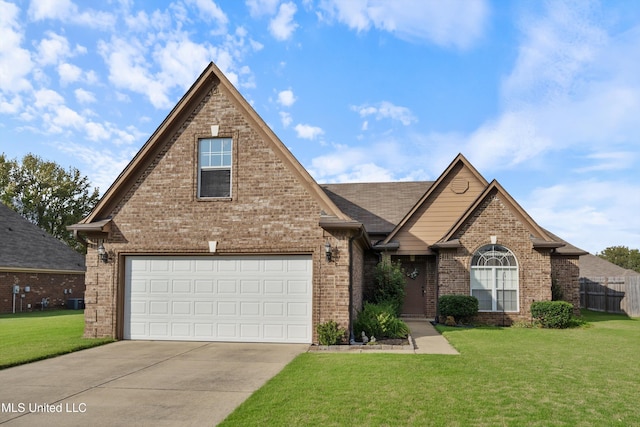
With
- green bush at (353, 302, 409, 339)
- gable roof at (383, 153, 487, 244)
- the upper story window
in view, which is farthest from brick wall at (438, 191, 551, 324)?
the upper story window

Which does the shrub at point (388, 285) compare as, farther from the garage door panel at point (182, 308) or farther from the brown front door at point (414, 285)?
Result: the garage door panel at point (182, 308)

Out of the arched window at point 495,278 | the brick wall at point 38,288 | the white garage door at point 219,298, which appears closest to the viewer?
the white garage door at point 219,298

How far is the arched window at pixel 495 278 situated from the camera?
59.5ft

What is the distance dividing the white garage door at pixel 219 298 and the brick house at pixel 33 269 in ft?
48.5

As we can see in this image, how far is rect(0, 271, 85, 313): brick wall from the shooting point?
2501 cm

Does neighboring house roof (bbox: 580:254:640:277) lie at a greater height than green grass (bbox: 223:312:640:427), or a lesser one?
greater

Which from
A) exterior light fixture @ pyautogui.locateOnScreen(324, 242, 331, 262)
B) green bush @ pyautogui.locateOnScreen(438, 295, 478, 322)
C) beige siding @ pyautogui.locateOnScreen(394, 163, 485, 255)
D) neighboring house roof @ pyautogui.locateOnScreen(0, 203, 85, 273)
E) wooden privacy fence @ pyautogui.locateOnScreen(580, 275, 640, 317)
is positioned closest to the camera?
exterior light fixture @ pyautogui.locateOnScreen(324, 242, 331, 262)

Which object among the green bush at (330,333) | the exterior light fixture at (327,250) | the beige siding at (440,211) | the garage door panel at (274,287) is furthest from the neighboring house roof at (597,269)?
the garage door panel at (274,287)

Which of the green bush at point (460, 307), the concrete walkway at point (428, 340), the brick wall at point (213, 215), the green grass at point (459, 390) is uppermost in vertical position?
the brick wall at point (213, 215)

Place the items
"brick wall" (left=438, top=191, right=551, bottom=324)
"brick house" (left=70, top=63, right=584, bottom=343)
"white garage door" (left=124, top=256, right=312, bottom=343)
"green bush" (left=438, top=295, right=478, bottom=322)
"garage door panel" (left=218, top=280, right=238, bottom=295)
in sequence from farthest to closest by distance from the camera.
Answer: "brick wall" (left=438, top=191, right=551, bottom=324) < "green bush" (left=438, top=295, right=478, bottom=322) < "garage door panel" (left=218, top=280, right=238, bottom=295) < "white garage door" (left=124, top=256, right=312, bottom=343) < "brick house" (left=70, top=63, right=584, bottom=343)

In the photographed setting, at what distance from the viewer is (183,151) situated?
13961 mm

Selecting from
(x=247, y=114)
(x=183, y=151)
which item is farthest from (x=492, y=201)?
(x=183, y=151)

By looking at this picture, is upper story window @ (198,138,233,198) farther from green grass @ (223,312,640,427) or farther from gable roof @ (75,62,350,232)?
green grass @ (223,312,640,427)

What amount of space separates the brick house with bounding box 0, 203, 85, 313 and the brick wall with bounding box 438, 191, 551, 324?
21.1 m
